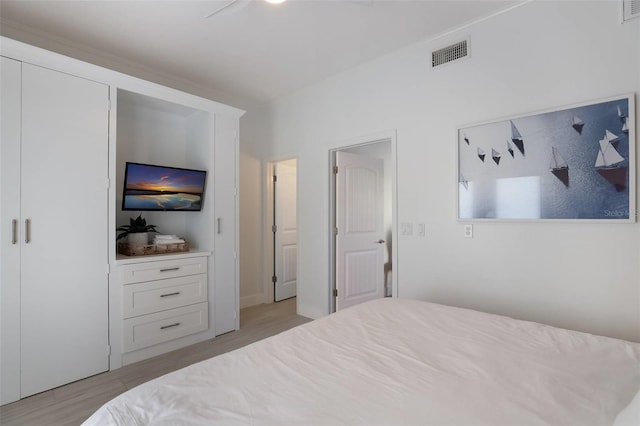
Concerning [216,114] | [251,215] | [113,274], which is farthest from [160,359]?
[216,114]

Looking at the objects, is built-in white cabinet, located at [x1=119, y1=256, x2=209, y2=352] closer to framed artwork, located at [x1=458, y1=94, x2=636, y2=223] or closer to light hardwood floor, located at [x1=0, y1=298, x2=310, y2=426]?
light hardwood floor, located at [x1=0, y1=298, x2=310, y2=426]

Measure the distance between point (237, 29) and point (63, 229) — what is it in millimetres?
2092

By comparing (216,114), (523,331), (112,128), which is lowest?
(523,331)

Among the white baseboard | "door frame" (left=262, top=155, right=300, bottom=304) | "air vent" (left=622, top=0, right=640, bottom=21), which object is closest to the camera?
"air vent" (left=622, top=0, right=640, bottom=21)

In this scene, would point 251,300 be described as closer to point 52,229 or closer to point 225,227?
point 225,227

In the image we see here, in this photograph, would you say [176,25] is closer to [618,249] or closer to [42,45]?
[42,45]

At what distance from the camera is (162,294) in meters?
2.79

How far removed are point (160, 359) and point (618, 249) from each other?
3.56 meters

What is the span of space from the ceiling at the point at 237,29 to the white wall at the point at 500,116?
27 centimetres

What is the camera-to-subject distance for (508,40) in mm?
2293

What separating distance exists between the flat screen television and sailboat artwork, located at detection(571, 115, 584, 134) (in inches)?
123

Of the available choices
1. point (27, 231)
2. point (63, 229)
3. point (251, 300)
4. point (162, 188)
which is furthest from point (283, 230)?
point (27, 231)

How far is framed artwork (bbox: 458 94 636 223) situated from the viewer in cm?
187

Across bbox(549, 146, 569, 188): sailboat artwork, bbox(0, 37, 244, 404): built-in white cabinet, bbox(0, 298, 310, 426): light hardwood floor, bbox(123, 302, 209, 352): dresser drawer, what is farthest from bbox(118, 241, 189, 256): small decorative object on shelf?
bbox(549, 146, 569, 188): sailboat artwork
